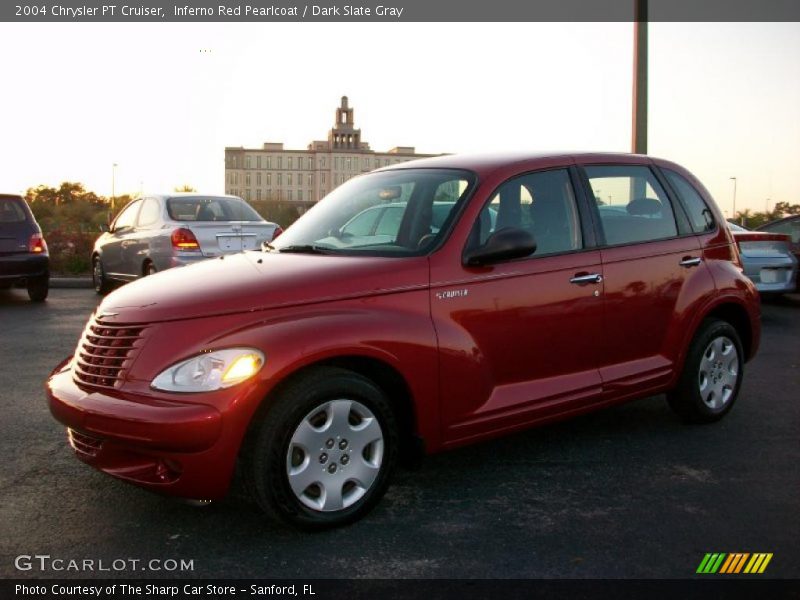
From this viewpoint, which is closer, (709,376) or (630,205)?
(630,205)

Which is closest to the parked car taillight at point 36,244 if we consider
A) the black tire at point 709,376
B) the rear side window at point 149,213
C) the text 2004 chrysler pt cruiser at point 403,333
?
the rear side window at point 149,213

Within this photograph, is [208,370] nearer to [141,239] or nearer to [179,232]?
[179,232]

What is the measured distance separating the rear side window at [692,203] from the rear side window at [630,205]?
0.15 meters

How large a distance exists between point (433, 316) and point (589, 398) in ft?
3.95

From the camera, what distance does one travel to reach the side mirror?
13.7ft

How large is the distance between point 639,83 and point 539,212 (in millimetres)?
8090

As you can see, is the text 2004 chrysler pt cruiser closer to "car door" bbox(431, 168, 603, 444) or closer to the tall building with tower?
"car door" bbox(431, 168, 603, 444)

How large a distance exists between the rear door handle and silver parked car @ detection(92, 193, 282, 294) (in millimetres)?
6824

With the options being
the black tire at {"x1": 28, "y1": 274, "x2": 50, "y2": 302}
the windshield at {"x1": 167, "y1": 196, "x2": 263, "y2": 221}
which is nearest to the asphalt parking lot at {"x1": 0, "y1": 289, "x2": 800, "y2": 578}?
the windshield at {"x1": 167, "y1": 196, "x2": 263, "y2": 221}

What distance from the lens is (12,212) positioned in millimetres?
12695

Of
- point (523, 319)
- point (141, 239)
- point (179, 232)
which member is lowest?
point (523, 319)

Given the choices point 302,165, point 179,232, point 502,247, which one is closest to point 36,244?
point 179,232

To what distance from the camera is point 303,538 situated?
370cm

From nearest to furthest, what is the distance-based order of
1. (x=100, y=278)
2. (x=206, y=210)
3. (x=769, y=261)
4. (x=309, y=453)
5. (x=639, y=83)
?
1. (x=309, y=453)
2. (x=769, y=261)
3. (x=206, y=210)
4. (x=639, y=83)
5. (x=100, y=278)
